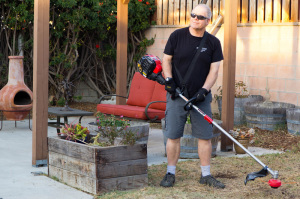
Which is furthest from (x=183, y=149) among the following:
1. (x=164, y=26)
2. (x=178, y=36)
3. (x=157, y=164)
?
(x=164, y=26)

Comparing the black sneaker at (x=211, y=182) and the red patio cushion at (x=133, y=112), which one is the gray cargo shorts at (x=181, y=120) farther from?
the red patio cushion at (x=133, y=112)

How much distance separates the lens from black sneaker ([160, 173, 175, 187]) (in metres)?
4.93

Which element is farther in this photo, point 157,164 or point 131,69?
point 131,69

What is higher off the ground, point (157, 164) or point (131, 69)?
point (131, 69)

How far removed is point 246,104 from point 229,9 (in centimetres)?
239

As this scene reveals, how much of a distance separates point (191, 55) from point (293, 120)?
335cm

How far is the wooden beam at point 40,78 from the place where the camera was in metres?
5.59

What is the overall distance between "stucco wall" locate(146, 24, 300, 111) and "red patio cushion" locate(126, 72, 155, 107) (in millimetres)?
2242

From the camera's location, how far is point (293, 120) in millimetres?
7758

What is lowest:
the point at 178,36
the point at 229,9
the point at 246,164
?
the point at 246,164

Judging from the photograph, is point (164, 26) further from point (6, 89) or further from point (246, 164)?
point (246, 164)

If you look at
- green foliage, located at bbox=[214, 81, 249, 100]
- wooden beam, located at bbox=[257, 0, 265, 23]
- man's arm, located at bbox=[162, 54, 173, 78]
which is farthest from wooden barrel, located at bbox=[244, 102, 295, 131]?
man's arm, located at bbox=[162, 54, 173, 78]

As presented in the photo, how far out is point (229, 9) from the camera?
22.1 feet

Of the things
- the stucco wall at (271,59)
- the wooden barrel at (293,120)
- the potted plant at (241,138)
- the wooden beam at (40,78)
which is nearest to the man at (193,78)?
the wooden beam at (40,78)
